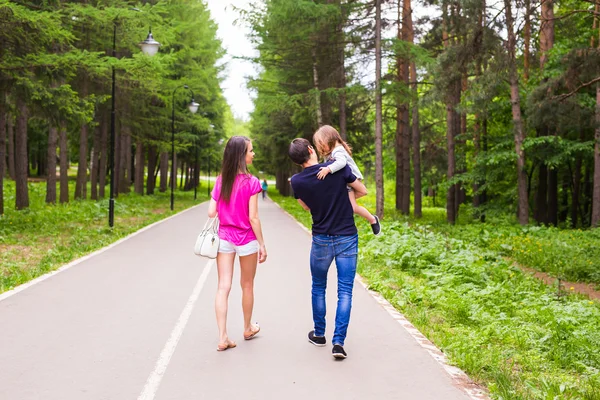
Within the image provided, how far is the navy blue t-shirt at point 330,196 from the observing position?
5.87 metres

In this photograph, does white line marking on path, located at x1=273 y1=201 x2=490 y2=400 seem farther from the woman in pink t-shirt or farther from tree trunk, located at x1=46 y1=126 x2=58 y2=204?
tree trunk, located at x1=46 y1=126 x2=58 y2=204

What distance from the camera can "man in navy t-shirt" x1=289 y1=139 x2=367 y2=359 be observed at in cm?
587

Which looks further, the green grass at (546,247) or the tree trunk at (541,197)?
the tree trunk at (541,197)

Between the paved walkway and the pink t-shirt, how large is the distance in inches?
43.6

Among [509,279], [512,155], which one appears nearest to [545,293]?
[509,279]

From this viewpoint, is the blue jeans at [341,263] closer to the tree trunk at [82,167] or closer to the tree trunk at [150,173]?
the tree trunk at [82,167]

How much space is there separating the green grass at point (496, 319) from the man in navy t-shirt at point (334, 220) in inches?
43.7

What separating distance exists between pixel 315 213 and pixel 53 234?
1277cm

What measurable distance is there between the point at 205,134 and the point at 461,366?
4608 cm

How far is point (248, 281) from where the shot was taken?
6258 mm

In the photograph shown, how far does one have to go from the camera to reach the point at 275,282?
1038 centimetres


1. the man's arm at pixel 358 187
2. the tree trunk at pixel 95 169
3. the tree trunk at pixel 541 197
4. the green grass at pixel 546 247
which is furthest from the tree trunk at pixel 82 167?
the man's arm at pixel 358 187

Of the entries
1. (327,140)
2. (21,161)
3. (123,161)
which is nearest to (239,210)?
(327,140)

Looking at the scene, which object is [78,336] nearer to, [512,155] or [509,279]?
[509,279]
